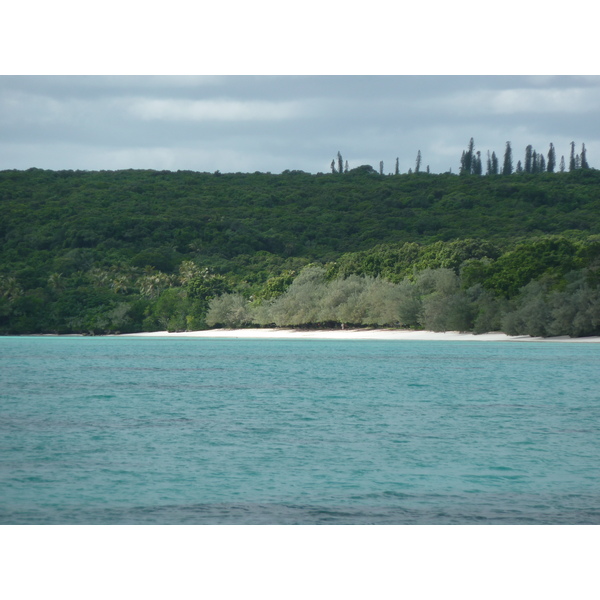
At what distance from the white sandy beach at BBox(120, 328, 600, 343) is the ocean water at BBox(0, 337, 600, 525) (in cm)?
1796

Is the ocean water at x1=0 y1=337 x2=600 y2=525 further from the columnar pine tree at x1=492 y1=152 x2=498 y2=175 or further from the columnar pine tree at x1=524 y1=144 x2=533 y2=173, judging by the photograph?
the columnar pine tree at x1=492 y1=152 x2=498 y2=175

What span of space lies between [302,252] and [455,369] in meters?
50.1

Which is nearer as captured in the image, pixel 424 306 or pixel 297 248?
pixel 424 306

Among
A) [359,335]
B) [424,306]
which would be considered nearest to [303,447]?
[424,306]

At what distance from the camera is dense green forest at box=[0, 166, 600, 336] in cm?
5934

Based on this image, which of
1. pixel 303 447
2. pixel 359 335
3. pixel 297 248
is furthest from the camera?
pixel 297 248

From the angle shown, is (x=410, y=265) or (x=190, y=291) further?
(x=190, y=291)

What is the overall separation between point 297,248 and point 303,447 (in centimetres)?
7183

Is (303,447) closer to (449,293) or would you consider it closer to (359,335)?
(449,293)

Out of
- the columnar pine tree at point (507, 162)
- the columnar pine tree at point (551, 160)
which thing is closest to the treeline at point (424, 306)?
the columnar pine tree at point (551, 160)

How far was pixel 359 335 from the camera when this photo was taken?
70250 mm

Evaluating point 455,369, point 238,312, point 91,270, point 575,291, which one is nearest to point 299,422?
point 455,369

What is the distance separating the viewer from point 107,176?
85125 mm

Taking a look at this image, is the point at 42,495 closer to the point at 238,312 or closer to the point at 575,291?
the point at 575,291
